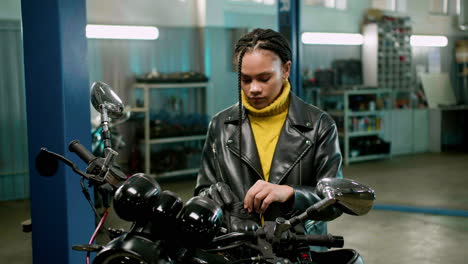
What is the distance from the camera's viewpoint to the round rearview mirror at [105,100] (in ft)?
4.35

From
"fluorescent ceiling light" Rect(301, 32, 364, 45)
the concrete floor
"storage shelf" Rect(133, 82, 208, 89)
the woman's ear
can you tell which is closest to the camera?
the woman's ear

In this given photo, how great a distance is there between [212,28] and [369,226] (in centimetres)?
417

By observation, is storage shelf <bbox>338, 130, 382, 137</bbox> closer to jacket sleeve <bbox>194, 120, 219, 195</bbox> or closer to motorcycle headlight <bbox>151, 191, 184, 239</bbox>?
jacket sleeve <bbox>194, 120, 219, 195</bbox>

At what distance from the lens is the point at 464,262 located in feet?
15.1

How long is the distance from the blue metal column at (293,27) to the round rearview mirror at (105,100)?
4.52 metres

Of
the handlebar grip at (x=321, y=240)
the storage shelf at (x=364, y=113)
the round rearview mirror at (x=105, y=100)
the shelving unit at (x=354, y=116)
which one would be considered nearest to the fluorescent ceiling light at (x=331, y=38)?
Result: the shelving unit at (x=354, y=116)

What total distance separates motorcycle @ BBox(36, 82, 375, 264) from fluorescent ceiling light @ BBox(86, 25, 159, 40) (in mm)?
6716

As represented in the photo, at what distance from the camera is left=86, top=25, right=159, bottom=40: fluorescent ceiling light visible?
24.7ft

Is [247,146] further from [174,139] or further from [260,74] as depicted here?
[174,139]

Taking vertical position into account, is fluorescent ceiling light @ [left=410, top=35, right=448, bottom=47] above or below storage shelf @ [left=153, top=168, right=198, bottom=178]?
above

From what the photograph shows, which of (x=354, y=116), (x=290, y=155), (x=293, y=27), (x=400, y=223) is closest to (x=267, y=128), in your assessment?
(x=290, y=155)

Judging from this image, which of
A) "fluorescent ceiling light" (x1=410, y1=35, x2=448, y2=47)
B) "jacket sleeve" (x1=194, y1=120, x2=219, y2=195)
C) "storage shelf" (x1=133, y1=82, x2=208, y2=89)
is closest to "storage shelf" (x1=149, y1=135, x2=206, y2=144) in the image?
"storage shelf" (x1=133, y1=82, x2=208, y2=89)

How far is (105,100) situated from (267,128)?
21.5 inches

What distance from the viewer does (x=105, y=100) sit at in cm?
134
